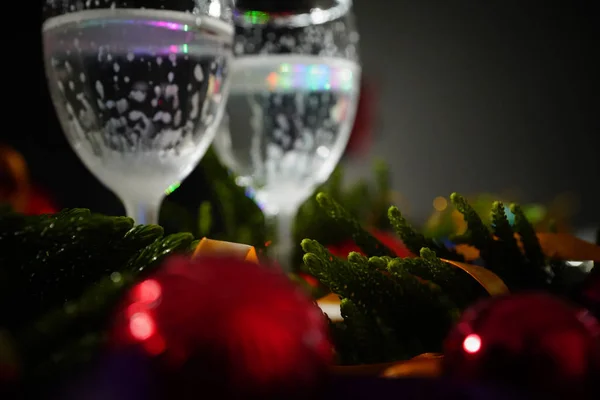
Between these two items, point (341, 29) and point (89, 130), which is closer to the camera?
point (89, 130)

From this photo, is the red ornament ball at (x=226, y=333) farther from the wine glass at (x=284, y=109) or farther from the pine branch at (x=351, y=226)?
the wine glass at (x=284, y=109)

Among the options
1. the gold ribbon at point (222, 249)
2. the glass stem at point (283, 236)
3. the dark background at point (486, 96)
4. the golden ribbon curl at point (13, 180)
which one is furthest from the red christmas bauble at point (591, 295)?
the dark background at point (486, 96)

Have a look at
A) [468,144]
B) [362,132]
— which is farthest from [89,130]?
[468,144]

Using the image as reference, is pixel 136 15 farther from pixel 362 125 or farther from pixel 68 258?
pixel 362 125

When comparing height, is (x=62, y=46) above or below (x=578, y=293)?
above

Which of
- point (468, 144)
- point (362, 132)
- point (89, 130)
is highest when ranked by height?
point (89, 130)

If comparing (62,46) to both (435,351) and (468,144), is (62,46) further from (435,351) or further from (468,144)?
(468,144)

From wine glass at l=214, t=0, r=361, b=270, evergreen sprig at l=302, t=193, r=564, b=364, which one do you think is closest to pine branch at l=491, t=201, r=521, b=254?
evergreen sprig at l=302, t=193, r=564, b=364
